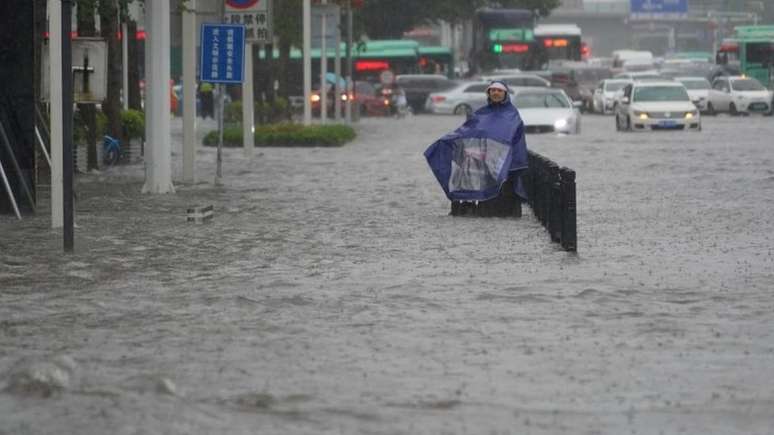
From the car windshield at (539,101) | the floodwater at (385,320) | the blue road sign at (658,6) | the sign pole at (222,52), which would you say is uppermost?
the blue road sign at (658,6)

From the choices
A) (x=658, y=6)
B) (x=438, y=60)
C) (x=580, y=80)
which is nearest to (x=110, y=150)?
(x=580, y=80)

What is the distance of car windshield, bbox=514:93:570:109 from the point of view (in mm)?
49406

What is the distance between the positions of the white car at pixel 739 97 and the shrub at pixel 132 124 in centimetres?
3698

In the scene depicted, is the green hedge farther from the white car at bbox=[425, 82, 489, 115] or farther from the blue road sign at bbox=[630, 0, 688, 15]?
the blue road sign at bbox=[630, 0, 688, 15]

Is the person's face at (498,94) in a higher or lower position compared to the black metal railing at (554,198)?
higher

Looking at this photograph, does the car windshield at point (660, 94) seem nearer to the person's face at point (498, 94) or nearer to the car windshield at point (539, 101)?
the car windshield at point (539, 101)

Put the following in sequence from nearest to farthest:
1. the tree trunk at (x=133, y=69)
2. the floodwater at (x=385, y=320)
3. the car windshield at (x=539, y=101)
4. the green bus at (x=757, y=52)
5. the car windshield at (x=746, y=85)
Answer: the floodwater at (x=385, y=320)
the tree trunk at (x=133, y=69)
the car windshield at (x=539, y=101)
the car windshield at (x=746, y=85)
the green bus at (x=757, y=52)

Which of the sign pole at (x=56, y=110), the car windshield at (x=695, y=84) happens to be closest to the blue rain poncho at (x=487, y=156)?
the sign pole at (x=56, y=110)

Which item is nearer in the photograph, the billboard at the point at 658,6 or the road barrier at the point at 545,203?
the road barrier at the point at 545,203

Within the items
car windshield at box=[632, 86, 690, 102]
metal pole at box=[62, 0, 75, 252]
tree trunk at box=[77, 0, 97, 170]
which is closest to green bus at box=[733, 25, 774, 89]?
car windshield at box=[632, 86, 690, 102]

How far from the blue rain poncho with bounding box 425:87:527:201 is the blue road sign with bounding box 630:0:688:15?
111 m

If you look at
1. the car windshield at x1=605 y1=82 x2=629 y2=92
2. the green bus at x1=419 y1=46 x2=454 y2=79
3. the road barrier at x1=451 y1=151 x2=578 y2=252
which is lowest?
the road barrier at x1=451 y1=151 x2=578 y2=252

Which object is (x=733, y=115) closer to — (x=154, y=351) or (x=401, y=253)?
(x=401, y=253)

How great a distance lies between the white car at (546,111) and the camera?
48656 millimetres
